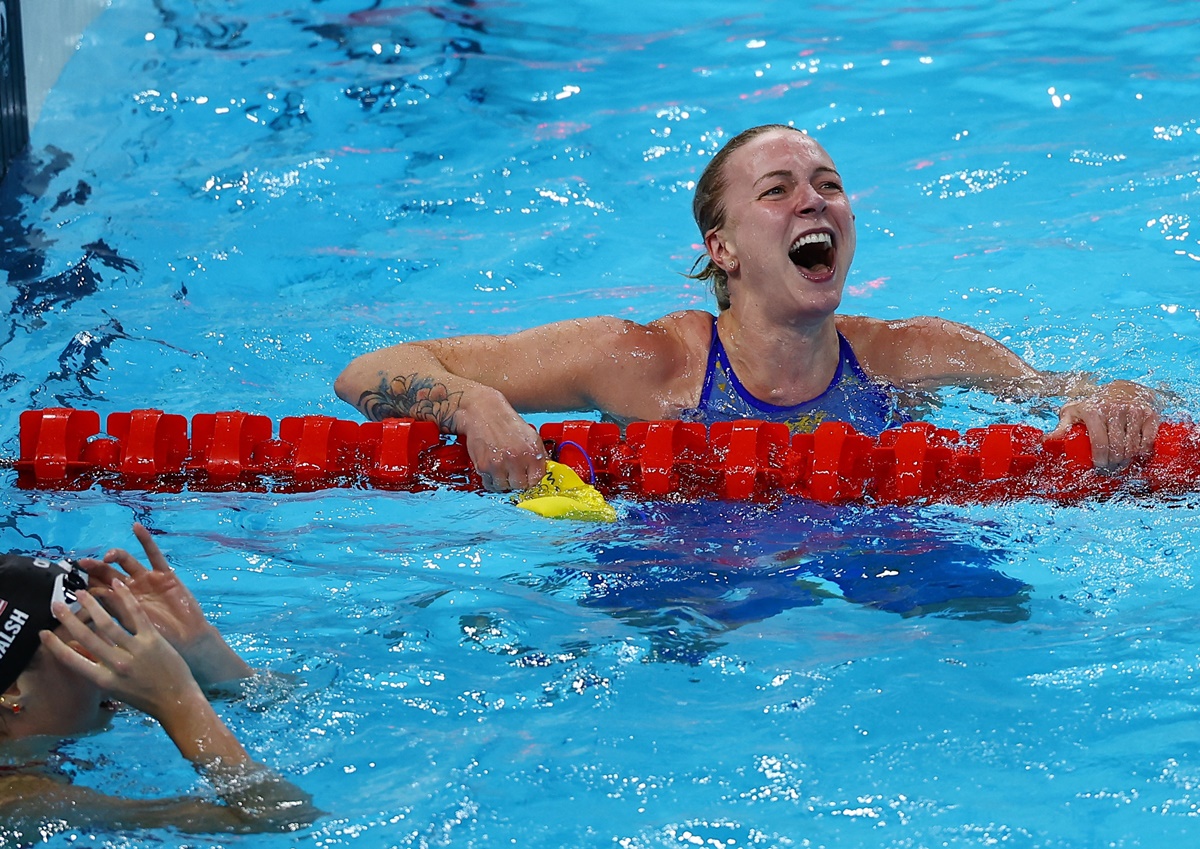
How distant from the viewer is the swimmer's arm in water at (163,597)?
2.46 metres

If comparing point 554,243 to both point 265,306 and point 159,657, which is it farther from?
point 159,657

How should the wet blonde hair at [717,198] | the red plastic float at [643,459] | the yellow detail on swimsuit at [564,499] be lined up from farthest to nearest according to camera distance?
1. the wet blonde hair at [717,198]
2. the red plastic float at [643,459]
3. the yellow detail on swimsuit at [564,499]

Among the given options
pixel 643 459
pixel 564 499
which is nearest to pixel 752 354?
pixel 643 459

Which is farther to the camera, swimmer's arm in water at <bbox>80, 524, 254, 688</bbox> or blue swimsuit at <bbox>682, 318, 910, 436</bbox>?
blue swimsuit at <bbox>682, 318, 910, 436</bbox>

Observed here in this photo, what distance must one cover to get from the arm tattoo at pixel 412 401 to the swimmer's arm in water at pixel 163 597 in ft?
3.51

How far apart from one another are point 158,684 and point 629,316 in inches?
144

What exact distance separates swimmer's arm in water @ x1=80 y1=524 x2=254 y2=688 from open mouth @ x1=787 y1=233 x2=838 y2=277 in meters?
1.92

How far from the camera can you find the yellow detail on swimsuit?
3.26 meters

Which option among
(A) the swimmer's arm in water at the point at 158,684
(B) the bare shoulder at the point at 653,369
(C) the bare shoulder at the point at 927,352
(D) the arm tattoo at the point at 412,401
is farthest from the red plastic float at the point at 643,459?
(A) the swimmer's arm in water at the point at 158,684

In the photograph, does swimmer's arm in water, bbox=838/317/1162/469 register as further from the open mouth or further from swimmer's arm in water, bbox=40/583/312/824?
swimmer's arm in water, bbox=40/583/312/824

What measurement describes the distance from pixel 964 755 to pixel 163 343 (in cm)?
360

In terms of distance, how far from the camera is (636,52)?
8383mm

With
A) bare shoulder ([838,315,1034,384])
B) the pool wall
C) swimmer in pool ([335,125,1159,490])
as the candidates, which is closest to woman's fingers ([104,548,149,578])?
swimmer in pool ([335,125,1159,490])

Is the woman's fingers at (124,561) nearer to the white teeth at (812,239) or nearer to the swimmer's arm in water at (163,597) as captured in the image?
the swimmer's arm in water at (163,597)
